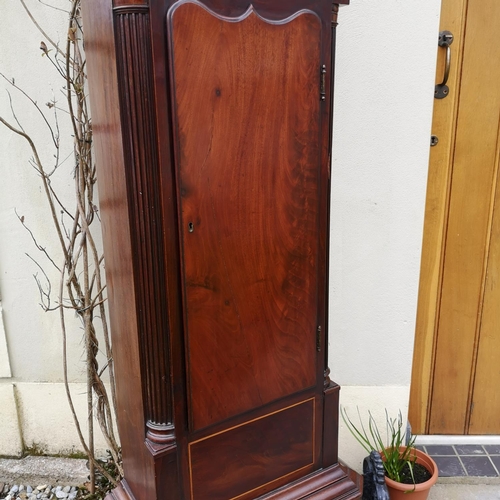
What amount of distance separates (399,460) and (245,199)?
1.24 m

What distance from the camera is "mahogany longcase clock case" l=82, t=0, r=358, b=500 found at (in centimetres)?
110

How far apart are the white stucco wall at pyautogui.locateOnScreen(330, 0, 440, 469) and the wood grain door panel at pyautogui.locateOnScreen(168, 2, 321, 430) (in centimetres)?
48

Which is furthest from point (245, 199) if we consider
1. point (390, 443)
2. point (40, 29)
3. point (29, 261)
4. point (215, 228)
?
point (390, 443)

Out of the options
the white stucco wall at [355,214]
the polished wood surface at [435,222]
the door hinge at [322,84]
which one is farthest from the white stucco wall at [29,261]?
the polished wood surface at [435,222]

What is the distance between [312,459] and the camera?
1.55 m

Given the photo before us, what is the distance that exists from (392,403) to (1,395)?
157 centimetres

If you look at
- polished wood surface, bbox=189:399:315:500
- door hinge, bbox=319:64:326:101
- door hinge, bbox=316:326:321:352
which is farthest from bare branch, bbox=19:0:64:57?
polished wood surface, bbox=189:399:315:500

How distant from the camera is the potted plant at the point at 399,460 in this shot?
1.77 meters

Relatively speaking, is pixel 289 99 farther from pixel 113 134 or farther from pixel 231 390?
pixel 231 390

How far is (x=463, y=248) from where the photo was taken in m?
1.98

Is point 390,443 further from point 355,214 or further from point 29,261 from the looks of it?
point 29,261

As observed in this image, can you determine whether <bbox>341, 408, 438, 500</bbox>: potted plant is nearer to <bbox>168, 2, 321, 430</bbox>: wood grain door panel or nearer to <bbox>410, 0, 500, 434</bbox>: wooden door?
<bbox>410, 0, 500, 434</bbox>: wooden door

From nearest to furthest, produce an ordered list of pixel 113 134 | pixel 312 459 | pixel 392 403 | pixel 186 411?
pixel 113 134 → pixel 186 411 → pixel 312 459 → pixel 392 403

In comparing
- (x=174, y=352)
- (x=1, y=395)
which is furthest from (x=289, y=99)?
(x=1, y=395)
